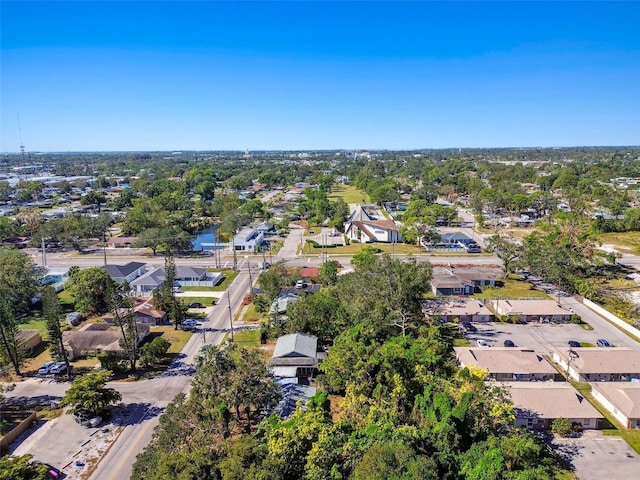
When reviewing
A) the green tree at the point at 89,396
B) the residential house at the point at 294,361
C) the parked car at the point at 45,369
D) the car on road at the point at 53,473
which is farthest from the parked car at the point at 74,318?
the residential house at the point at 294,361

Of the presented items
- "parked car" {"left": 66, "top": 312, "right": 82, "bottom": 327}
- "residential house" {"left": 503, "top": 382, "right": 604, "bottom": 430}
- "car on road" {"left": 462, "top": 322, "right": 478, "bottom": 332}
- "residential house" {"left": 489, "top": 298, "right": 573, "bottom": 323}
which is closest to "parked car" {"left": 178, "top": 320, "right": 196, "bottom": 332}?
"parked car" {"left": 66, "top": 312, "right": 82, "bottom": 327}

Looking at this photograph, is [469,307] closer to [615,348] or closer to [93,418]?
[615,348]

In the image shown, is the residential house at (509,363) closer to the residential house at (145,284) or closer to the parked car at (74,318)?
the residential house at (145,284)

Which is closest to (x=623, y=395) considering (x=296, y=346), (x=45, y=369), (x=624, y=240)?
(x=296, y=346)

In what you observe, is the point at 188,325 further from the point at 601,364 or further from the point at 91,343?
the point at 601,364

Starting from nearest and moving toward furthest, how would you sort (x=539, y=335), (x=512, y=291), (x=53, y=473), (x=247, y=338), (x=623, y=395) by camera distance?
(x=53, y=473) < (x=623, y=395) < (x=247, y=338) < (x=539, y=335) < (x=512, y=291)

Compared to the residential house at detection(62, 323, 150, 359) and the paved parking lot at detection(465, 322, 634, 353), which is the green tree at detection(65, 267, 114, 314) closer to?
the residential house at detection(62, 323, 150, 359)
